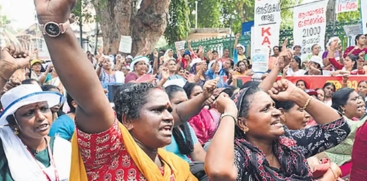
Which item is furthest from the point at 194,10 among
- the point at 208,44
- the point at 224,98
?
the point at 224,98

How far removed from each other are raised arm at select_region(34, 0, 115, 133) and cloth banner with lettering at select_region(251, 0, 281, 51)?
6.16m

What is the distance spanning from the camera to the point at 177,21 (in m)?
19.5

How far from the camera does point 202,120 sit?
200 inches

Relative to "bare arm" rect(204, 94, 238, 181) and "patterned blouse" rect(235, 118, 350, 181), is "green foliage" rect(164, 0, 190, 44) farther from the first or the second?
"bare arm" rect(204, 94, 238, 181)

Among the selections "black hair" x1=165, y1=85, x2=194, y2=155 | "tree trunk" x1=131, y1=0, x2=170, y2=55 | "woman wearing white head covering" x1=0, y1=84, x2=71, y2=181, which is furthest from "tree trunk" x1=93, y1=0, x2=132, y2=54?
"woman wearing white head covering" x1=0, y1=84, x2=71, y2=181

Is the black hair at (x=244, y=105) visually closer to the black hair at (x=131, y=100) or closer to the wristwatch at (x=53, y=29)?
the black hair at (x=131, y=100)

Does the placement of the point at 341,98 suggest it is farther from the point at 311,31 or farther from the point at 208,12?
the point at 208,12

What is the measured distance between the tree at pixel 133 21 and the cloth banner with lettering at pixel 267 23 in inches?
353

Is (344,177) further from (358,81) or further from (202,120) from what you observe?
(358,81)

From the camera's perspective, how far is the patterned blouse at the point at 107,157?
6.51 ft

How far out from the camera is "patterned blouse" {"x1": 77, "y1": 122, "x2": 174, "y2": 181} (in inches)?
78.1

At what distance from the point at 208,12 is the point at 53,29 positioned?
2895 centimetres

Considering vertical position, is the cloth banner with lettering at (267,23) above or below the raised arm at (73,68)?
above

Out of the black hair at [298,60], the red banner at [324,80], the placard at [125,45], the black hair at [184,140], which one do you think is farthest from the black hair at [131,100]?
the placard at [125,45]
